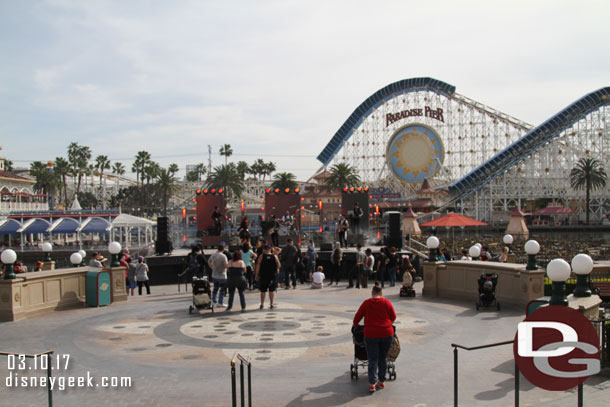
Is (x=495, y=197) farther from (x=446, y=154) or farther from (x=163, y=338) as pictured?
(x=163, y=338)

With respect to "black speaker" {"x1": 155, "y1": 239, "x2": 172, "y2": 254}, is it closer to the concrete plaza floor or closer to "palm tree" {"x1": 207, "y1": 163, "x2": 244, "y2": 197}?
the concrete plaza floor

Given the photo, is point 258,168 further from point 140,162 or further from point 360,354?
point 360,354

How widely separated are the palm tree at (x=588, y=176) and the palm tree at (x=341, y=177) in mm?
29322

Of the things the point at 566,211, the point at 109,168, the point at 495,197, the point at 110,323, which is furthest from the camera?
the point at 109,168

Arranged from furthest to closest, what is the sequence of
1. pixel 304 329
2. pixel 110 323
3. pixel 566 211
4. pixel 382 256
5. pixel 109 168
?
pixel 109 168 < pixel 566 211 < pixel 382 256 < pixel 110 323 < pixel 304 329

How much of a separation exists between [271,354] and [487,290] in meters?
6.45

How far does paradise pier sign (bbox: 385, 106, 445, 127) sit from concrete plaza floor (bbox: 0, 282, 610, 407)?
62760mm

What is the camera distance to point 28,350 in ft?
32.5

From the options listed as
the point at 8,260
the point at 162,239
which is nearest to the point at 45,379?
the point at 8,260

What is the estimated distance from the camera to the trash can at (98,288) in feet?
48.4

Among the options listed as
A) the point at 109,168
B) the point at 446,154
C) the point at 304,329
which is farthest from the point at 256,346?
the point at 109,168

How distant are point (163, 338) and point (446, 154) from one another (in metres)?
69.0

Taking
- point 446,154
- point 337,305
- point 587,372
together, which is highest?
point 446,154

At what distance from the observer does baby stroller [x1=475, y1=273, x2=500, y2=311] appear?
13.5m
